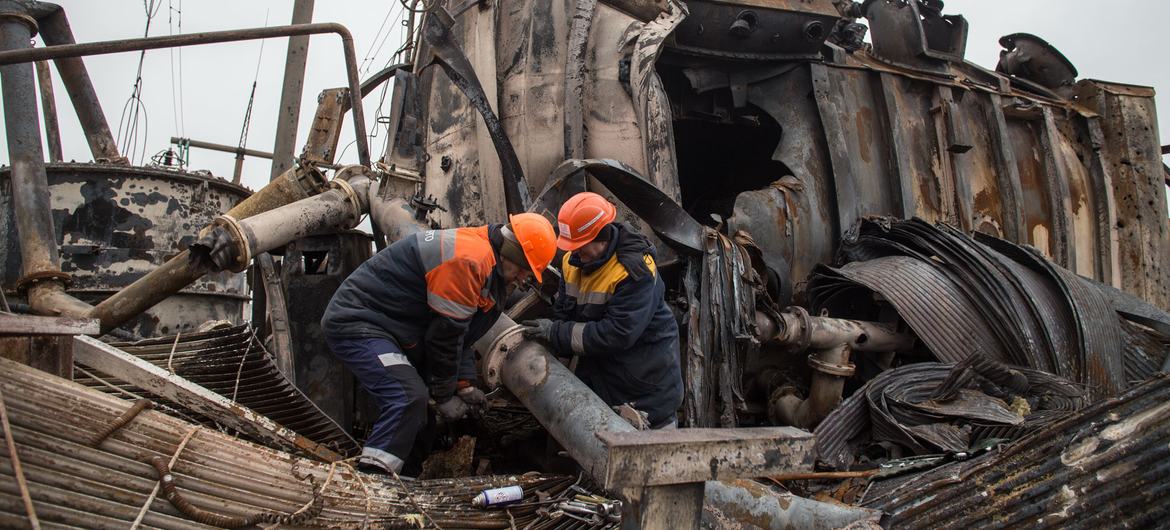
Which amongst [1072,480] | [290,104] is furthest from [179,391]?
[290,104]

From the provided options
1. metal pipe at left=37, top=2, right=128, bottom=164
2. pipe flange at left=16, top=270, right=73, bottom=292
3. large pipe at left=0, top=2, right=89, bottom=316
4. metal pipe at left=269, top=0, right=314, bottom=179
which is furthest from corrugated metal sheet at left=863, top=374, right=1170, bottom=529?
metal pipe at left=269, top=0, right=314, bottom=179

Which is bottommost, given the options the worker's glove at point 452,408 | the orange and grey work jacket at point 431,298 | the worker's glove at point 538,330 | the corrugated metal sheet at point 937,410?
the corrugated metal sheet at point 937,410

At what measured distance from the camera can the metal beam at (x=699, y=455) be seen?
2049 mm

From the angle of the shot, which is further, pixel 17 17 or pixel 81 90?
pixel 81 90

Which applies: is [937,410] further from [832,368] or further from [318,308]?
[318,308]

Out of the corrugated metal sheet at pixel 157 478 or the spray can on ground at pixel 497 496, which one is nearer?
the corrugated metal sheet at pixel 157 478

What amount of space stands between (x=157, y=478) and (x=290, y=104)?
8.48 m

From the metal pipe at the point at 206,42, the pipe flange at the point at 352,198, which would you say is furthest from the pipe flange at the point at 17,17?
the pipe flange at the point at 352,198

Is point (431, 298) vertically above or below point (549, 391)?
above

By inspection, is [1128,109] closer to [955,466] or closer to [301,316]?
[955,466]

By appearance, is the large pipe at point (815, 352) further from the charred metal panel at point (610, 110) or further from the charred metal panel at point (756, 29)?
the charred metal panel at point (756, 29)

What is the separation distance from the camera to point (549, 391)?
3.60 meters

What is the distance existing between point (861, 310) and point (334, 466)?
3988 millimetres

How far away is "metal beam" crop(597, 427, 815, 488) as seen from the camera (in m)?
2.05
